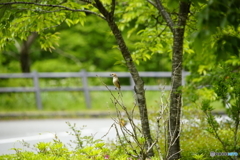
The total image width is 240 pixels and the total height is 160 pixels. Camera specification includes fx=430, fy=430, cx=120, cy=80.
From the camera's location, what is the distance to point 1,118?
1395cm

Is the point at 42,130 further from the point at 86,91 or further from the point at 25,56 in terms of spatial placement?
the point at 25,56

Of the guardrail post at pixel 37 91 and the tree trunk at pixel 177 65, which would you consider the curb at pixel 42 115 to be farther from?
the tree trunk at pixel 177 65

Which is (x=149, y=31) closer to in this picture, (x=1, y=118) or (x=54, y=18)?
(x=54, y=18)

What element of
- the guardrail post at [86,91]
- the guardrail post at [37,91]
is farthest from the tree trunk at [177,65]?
the guardrail post at [37,91]

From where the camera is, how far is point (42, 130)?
11.5 m

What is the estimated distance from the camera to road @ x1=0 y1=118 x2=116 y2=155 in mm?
10008

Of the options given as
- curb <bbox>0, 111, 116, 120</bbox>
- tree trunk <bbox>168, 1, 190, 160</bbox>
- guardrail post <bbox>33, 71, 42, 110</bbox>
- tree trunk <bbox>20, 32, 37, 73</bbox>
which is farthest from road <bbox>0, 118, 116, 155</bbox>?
tree trunk <bbox>20, 32, 37, 73</bbox>

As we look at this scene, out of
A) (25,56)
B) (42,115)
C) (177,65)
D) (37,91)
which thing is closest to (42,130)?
(42,115)

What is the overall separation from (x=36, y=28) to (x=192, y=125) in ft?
12.4

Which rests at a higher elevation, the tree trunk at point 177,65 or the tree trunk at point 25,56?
the tree trunk at point 25,56

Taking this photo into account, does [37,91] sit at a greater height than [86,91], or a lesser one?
greater

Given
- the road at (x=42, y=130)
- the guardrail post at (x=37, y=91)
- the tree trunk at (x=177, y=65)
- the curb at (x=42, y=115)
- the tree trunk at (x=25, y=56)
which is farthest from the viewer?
the tree trunk at (x=25, y=56)

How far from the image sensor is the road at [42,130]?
32.8 ft

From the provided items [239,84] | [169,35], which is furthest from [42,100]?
[239,84]
